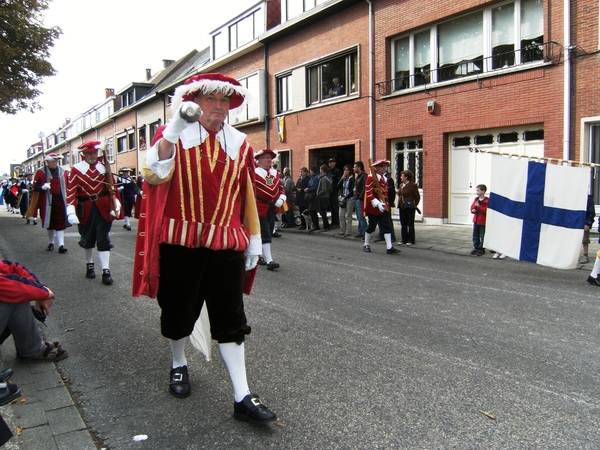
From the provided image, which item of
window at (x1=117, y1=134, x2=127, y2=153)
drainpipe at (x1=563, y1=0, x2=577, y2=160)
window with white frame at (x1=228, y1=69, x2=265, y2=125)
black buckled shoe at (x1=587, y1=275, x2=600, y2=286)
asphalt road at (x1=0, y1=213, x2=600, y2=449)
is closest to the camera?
asphalt road at (x1=0, y1=213, x2=600, y2=449)

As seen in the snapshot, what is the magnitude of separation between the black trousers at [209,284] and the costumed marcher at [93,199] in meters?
4.36

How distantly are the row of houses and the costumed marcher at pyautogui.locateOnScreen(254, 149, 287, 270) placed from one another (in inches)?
131

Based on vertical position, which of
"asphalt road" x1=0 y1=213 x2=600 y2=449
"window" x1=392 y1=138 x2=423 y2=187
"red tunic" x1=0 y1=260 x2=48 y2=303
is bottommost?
"asphalt road" x1=0 y1=213 x2=600 y2=449

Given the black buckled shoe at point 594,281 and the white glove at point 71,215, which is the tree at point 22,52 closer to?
the white glove at point 71,215

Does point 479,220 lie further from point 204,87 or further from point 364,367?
point 204,87

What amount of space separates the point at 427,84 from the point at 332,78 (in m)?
4.71

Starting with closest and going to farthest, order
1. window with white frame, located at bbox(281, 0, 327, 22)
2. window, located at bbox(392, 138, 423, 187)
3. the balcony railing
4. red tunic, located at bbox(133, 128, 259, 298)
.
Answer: red tunic, located at bbox(133, 128, 259, 298)
the balcony railing
window, located at bbox(392, 138, 423, 187)
window with white frame, located at bbox(281, 0, 327, 22)

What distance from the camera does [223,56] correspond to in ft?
83.0

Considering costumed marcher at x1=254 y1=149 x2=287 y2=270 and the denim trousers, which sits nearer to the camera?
the denim trousers

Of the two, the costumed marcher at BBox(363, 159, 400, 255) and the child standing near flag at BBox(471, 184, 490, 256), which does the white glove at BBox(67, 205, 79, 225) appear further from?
the child standing near flag at BBox(471, 184, 490, 256)

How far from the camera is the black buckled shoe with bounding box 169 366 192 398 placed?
3.29 metres

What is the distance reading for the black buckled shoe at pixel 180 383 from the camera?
3291 millimetres

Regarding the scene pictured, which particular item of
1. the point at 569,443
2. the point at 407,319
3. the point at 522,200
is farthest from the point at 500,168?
the point at 569,443

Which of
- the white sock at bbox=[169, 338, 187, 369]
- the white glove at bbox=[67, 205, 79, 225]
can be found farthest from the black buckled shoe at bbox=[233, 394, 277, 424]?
the white glove at bbox=[67, 205, 79, 225]
